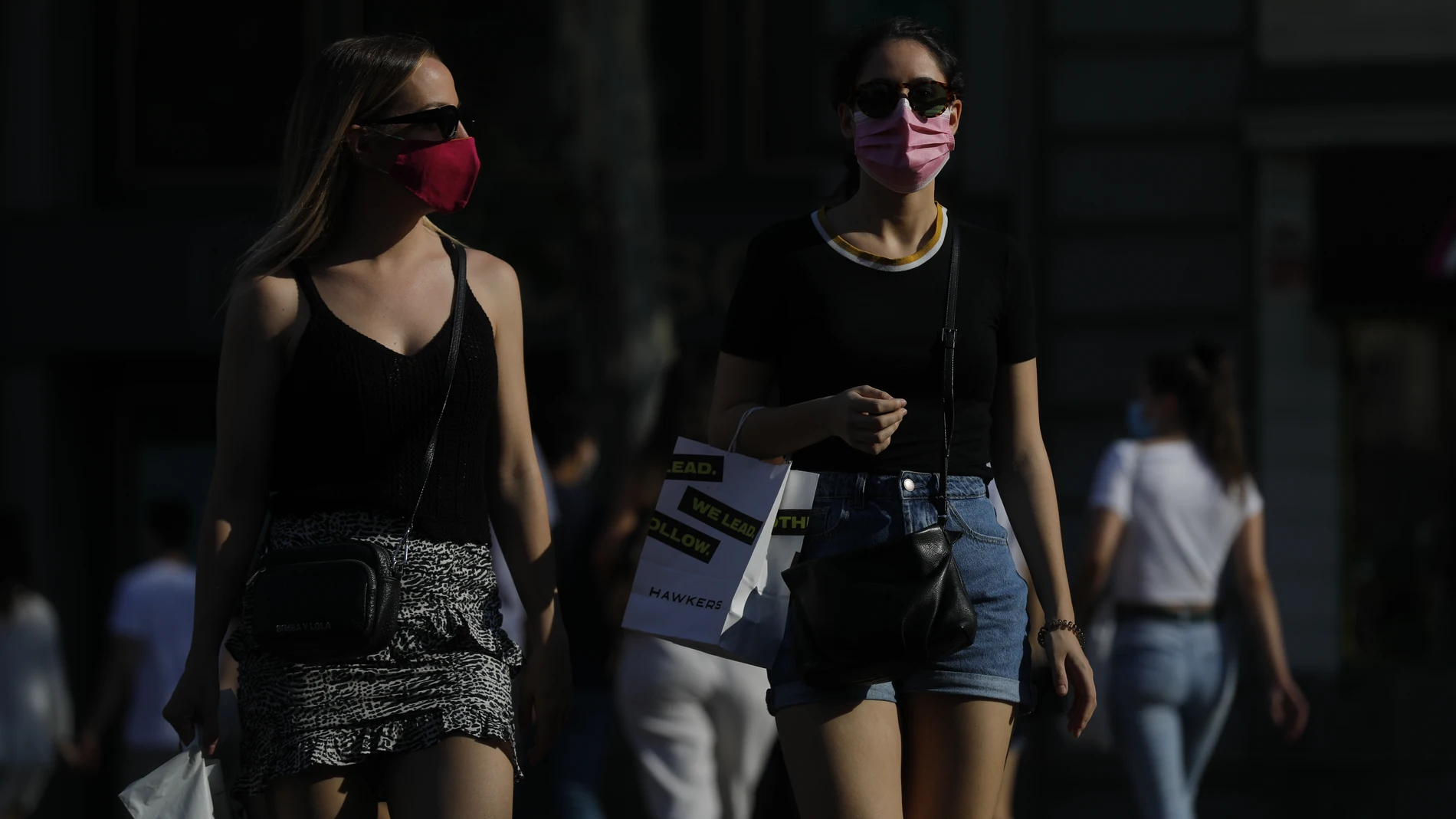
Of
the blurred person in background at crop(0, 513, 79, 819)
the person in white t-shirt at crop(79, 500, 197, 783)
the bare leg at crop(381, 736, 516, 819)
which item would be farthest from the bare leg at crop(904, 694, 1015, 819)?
the blurred person in background at crop(0, 513, 79, 819)

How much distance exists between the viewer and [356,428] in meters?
3.20

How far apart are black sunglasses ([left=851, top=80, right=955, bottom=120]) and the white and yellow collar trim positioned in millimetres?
230

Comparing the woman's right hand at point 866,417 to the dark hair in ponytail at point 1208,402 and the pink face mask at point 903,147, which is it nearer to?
the pink face mask at point 903,147

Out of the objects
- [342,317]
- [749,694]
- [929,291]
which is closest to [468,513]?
[342,317]

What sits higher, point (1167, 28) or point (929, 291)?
point (1167, 28)

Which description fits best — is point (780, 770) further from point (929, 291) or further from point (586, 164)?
point (586, 164)

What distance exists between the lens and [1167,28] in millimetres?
11203

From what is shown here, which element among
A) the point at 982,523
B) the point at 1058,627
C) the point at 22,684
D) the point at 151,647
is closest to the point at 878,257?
the point at 982,523

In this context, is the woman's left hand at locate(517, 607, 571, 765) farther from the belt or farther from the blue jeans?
the belt

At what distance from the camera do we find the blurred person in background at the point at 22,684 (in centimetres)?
892

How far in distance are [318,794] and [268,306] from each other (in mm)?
838

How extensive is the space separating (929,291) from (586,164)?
640 centimetres

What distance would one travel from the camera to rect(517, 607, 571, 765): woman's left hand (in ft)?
11.4

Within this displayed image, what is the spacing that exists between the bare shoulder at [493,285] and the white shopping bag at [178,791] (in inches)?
37.1
